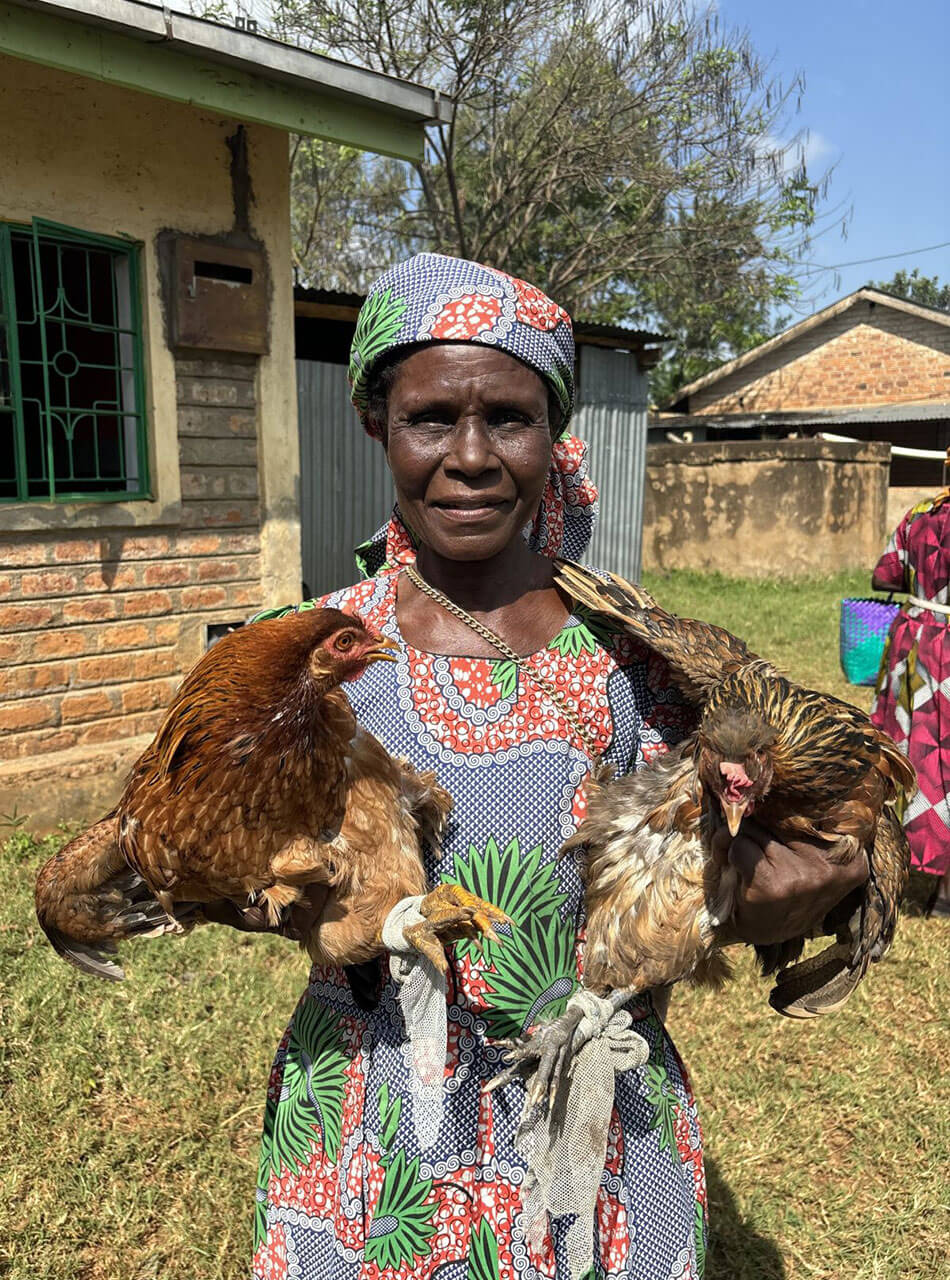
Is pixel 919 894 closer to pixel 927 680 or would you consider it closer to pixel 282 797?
pixel 927 680

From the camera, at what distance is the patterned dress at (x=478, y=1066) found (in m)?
1.46

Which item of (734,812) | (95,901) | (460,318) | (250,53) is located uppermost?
(250,53)

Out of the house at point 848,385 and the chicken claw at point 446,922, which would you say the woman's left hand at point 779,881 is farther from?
the house at point 848,385

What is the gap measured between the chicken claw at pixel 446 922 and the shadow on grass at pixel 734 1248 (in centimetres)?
217

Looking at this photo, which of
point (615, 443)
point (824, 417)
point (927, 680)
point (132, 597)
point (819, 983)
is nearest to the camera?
point (819, 983)

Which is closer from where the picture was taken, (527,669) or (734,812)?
(734,812)

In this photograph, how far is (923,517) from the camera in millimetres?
4988

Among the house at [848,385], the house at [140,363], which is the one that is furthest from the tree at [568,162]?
the house at [140,363]

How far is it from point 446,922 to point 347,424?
8.22m

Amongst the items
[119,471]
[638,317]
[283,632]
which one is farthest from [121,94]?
[638,317]

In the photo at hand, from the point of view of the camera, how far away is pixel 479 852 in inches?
58.5

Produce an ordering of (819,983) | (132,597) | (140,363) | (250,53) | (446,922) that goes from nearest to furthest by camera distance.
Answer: (446,922) < (819,983) < (250,53) < (140,363) < (132,597)

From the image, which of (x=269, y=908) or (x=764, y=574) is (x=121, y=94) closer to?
(x=269, y=908)

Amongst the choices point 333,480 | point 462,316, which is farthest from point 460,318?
point 333,480
